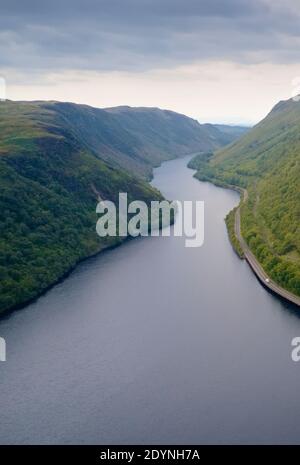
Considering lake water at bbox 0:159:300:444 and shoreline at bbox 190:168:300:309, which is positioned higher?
shoreline at bbox 190:168:300:309

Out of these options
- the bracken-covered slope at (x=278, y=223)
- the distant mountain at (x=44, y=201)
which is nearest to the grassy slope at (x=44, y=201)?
the distant mountain at (x=44, y=201)

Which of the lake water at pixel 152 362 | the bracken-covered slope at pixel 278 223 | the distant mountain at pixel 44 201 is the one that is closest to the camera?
the lake water at pixel 152 362

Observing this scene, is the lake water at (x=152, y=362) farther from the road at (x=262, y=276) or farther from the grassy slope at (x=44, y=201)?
the grassy slope at (x=44, y=201)

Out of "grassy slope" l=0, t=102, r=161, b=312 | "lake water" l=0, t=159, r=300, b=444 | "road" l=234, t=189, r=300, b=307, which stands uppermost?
"grassy slope" l=0, t=102, r=161, b=312

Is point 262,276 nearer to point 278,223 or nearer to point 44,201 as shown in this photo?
point 278,223

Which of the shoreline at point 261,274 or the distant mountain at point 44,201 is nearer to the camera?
the shoreline at point 261,274

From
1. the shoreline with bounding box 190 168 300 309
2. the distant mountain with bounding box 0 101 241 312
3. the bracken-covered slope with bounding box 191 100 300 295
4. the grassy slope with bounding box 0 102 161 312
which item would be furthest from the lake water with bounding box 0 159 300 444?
the grassy slope with bounding box 0 102 161 312

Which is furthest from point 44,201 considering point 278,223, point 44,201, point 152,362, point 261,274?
point 152,362

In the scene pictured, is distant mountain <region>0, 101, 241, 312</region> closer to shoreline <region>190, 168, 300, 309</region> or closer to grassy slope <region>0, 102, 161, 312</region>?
grassy slope <region>0, 102, 161, 312</region>

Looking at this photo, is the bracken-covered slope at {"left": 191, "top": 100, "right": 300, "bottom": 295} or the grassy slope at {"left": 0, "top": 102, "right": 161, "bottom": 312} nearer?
the bracken-covered slope at {"left": 191, "top": 100, "right": 300, "bottom": 295}

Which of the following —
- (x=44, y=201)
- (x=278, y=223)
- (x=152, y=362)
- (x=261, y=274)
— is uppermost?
(x=44, y=201)
